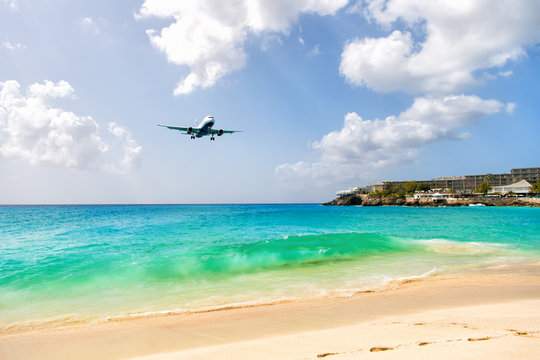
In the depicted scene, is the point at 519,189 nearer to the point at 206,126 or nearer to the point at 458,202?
the point at 458,202

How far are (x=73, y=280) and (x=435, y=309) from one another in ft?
47.1

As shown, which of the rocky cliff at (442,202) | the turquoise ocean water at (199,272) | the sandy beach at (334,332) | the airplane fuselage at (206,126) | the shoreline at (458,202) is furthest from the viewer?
the rocky cliff at (442,202)

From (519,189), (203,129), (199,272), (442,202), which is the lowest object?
(442,202)

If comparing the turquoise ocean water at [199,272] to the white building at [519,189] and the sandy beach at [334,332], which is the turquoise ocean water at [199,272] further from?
the white building at [519,189]

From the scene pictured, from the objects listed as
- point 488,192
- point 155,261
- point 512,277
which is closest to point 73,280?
point 155,261

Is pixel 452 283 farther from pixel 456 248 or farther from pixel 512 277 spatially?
pixel 456 248

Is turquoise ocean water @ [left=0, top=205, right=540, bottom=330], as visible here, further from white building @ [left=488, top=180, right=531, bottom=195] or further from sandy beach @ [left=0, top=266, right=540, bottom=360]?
white building @ [left=488, top=180, right=531, bottom=195]

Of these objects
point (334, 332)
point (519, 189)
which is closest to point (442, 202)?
point (519, 189)

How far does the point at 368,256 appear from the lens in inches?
730

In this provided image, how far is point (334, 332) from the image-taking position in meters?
6.47

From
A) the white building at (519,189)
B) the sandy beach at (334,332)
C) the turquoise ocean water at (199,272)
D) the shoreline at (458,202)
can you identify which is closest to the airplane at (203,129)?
the turquoise ocean water at (199,272)

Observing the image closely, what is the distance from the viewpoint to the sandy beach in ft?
16.1

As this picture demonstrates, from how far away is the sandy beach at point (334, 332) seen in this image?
4.92 meters

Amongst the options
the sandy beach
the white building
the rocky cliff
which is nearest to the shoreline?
the rocky cliff
